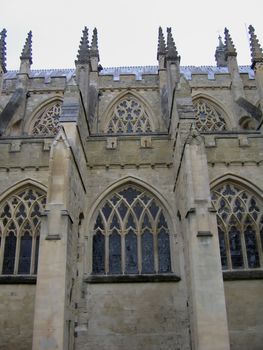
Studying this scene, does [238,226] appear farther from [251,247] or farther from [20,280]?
[20,280]

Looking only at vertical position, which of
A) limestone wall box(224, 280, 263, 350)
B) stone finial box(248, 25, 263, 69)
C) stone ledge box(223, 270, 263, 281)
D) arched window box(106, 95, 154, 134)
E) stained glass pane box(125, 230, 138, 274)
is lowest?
limestone wall box(224, 280, 263, 350)

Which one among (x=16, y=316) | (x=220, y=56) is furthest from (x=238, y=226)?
(x=220, y=56)

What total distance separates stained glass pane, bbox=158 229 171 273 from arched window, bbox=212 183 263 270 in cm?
167

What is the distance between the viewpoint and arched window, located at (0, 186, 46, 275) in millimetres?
12016

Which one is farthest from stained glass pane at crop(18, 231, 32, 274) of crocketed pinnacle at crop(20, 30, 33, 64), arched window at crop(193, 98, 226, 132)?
crocketed pinnacle at crop(20, 30, 33, 64)

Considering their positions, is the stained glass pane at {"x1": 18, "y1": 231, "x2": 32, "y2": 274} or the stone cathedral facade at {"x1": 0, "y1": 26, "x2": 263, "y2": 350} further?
the stained glass pane at {"x1": 18, "y1": 231, "x2": 32, "y2": 274}

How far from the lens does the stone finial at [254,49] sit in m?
16.5

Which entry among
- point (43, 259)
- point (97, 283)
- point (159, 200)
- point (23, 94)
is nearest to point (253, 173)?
point (159, 200)

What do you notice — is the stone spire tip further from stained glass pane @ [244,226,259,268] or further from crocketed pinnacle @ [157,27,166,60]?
stained glass pane @ [244,226,259,268]

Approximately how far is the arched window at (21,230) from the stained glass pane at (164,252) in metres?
3.90

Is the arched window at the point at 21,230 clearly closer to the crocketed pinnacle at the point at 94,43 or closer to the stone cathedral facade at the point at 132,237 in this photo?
the stone cathedral facade at the point at 132,237

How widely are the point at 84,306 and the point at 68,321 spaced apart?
1.54m

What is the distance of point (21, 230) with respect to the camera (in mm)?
12453

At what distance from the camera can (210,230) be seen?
980 cm
